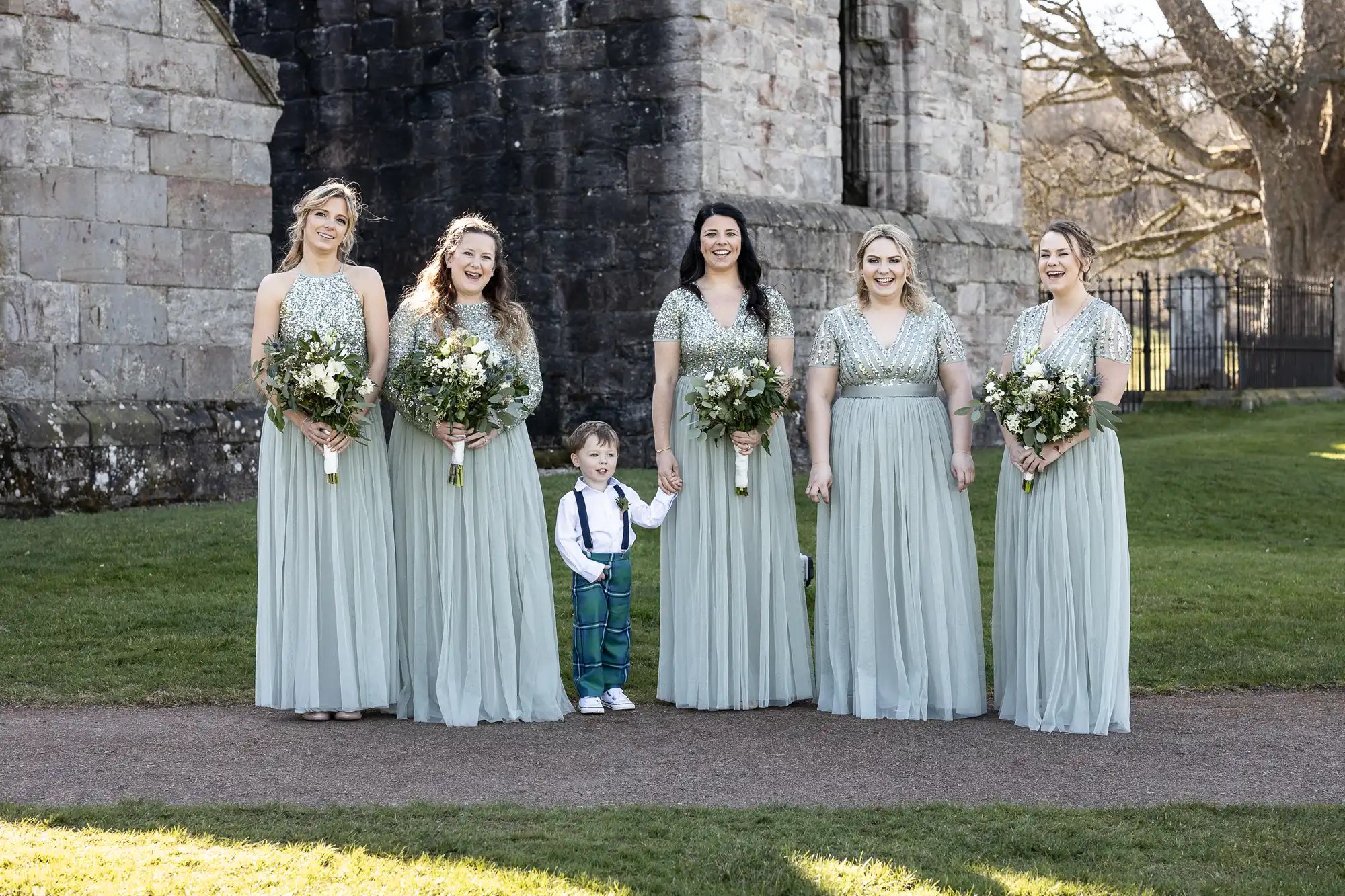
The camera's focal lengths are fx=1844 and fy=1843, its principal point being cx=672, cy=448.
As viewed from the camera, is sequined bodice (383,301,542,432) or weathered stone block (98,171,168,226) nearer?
sequined bodice (383,301,542,432)

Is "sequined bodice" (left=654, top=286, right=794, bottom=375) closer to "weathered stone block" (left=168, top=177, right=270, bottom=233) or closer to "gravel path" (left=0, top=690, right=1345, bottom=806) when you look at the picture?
"gravel path" (left=0, top=690, right=1345, bottom=806)

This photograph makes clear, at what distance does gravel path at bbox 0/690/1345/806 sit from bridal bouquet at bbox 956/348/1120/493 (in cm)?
112

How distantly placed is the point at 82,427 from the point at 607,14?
5602mm

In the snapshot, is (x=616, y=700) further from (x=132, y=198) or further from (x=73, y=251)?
(x=132, y=198)

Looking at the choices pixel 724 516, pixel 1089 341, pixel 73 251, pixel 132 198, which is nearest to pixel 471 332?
pixel 724 516

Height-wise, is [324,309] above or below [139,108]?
below

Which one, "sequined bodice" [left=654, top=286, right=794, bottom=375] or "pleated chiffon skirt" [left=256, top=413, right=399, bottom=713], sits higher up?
"sequined bodice" [left=654, top=286, right=794, bottom=375]

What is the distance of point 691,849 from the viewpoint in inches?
197

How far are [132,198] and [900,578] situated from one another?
7.62m

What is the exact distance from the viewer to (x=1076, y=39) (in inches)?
1049

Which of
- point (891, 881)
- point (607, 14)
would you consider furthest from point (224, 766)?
point (607, 14)

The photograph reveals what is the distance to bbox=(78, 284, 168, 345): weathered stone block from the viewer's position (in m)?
12.6

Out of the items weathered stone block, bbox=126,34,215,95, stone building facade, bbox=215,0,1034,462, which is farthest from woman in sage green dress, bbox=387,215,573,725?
stone building facade, bbox=215,0,1034,462

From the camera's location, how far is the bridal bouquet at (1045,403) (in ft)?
22.1
